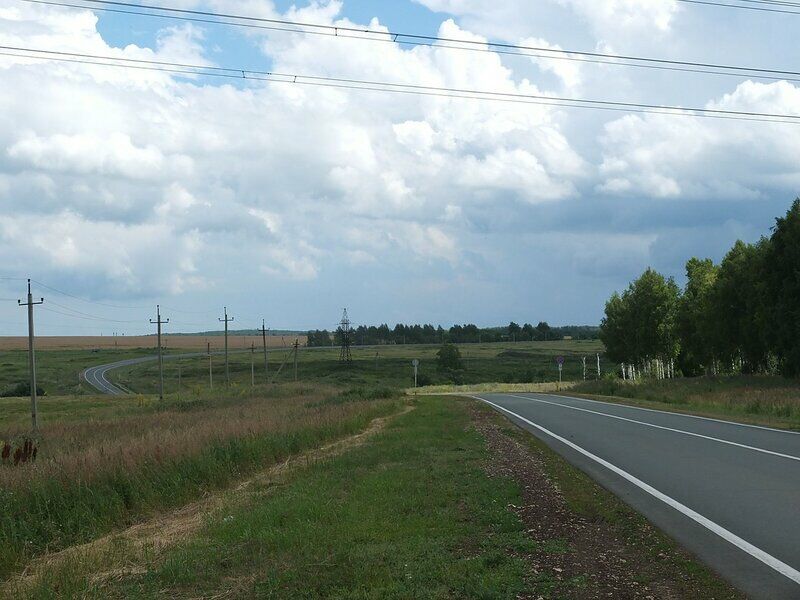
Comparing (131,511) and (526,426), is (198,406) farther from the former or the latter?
(131,511)

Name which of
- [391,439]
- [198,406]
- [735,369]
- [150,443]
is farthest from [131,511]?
[735,369]

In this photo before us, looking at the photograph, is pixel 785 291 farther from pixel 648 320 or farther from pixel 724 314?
pixel 648 320

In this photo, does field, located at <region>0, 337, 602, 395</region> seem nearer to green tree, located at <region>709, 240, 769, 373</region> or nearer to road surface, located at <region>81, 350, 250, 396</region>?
road surface, located at <region>81, 350, 250, 396</region>

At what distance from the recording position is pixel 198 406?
4797cm

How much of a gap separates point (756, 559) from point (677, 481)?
4737 mm

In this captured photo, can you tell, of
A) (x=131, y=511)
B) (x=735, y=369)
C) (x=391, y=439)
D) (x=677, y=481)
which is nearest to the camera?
(x=677, y=481)

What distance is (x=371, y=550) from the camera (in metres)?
7.58

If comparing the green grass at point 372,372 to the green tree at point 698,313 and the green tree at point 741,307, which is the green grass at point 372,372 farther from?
the green tree at point 741,307

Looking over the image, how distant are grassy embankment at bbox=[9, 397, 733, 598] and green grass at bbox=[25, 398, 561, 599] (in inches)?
0.6

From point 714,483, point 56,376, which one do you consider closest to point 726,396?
point 714,483

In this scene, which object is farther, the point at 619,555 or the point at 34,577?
the point at 34,577

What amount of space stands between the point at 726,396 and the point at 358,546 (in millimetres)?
31362

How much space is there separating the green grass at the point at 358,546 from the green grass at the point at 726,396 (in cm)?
1399

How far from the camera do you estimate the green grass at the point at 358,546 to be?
6.58 meters
